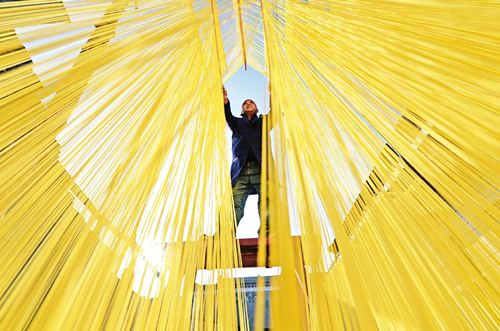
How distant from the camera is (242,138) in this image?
164 centimetres

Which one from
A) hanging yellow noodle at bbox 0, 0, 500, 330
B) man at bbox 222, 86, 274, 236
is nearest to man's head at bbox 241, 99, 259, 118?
man at bbox 222, 86, 274, 236

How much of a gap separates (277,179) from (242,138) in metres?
0.92

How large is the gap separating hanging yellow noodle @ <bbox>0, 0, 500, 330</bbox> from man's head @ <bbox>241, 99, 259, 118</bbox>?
102 cm

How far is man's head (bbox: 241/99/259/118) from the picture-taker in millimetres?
1804

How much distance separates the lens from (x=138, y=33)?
634 mm

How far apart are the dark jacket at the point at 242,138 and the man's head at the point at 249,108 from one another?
0.03 metres

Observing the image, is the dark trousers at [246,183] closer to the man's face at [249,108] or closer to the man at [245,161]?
the man at [245,161]

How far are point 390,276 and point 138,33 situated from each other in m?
0.67

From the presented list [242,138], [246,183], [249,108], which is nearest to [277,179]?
[246,183]

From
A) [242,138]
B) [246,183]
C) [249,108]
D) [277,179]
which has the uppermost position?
[249,108]

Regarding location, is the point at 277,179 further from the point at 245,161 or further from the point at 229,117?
the point at 229,117

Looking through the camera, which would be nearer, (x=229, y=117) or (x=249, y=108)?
(x=229, y=117)

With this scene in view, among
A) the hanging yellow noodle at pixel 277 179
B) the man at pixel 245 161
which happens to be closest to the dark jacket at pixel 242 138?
the man at pixel 245 161

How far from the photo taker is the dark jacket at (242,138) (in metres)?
1.55
